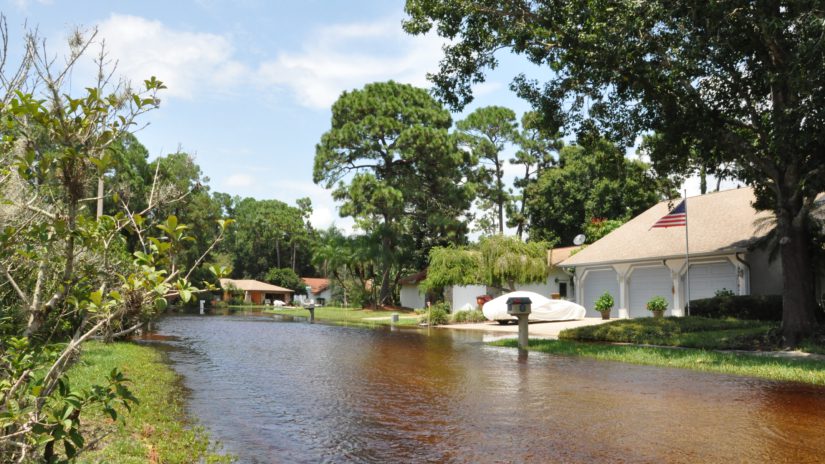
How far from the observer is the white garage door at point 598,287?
3191cm

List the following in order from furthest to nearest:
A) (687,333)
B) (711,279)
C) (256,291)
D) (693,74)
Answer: (256,291), (711,279), (687,333), (693,74)

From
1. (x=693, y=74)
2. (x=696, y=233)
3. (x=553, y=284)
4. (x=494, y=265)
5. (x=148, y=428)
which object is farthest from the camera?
(x=553, y=284)

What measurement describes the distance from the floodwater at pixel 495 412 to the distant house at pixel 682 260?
13.1 metres

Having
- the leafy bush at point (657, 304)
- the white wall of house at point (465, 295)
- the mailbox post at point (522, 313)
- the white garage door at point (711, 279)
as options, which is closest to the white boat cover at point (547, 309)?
the leafy bush at point (657, 304)

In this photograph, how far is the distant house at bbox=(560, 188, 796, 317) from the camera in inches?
990

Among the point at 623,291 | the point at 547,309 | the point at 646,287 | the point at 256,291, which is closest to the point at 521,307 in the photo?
the point at 547,309

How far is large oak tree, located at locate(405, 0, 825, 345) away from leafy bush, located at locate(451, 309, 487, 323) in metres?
16.8

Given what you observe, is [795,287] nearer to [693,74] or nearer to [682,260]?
[693,74]

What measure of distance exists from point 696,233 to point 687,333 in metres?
10.2

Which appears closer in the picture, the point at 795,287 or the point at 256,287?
the point at 795,287

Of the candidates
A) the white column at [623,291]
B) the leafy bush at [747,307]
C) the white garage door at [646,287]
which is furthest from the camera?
the white column at [623,291]

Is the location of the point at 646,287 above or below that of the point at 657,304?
above

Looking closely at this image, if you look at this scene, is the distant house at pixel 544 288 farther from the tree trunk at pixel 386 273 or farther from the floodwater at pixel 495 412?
the floodwater at pixel 495 412

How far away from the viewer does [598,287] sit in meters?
33.2
